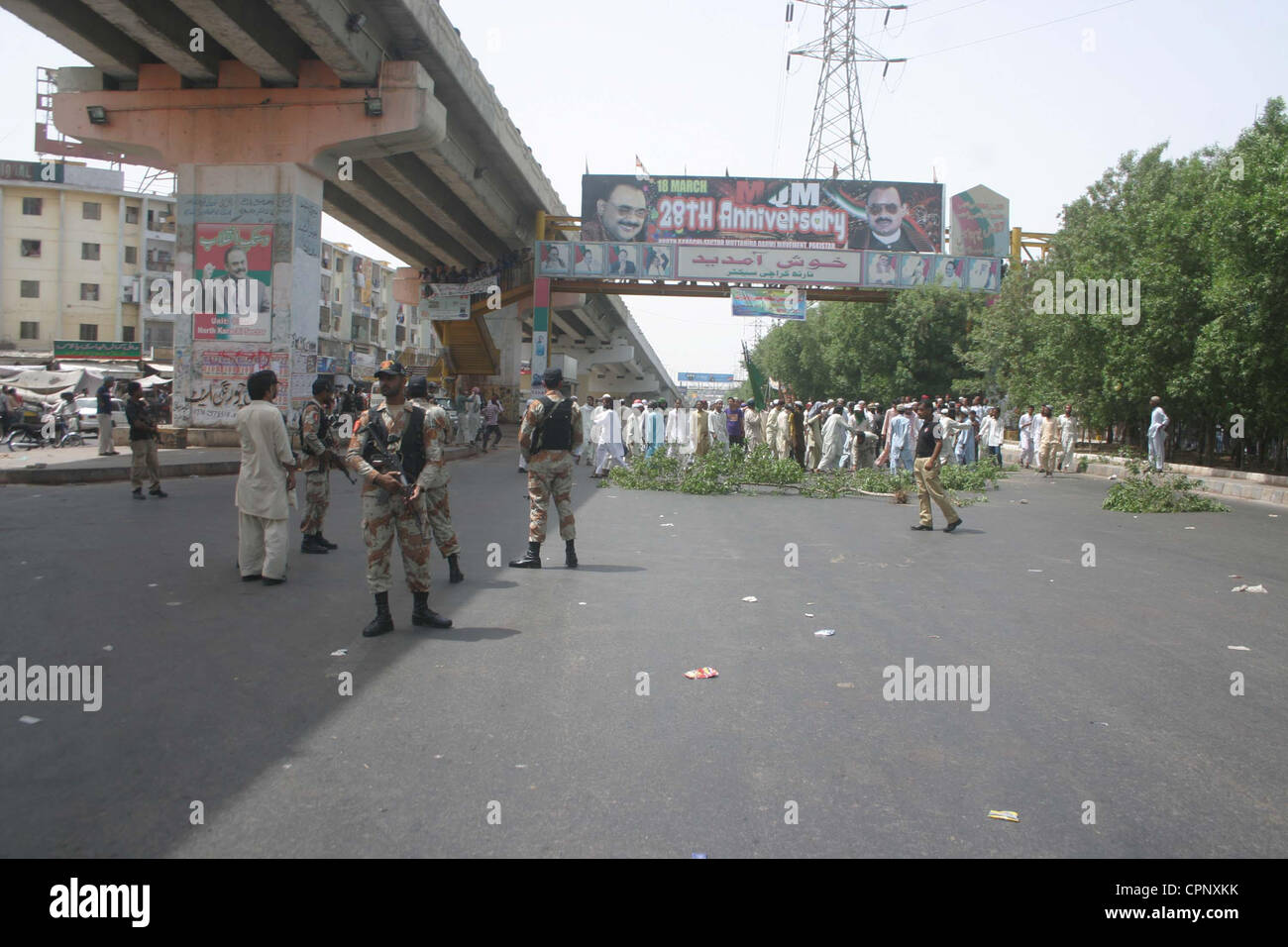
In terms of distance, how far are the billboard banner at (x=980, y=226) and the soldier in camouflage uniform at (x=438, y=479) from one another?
31.1m

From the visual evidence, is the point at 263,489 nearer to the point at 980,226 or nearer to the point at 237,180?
the point at 237,180

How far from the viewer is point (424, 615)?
6.04m

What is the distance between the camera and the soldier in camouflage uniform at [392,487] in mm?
5773

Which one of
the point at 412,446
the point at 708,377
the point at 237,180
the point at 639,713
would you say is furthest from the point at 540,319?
the point at 708,377

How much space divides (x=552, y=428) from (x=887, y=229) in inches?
1133

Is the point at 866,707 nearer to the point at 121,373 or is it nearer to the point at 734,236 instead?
the point at 734,236

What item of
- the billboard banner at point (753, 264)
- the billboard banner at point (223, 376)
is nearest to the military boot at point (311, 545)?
the billboard banner at point (223, 376)

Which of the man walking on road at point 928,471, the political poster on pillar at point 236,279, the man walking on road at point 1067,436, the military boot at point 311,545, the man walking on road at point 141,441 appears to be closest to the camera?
the military boot at point 311,545

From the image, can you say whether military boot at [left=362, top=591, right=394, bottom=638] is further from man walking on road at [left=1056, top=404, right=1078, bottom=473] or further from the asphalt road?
man walking on road at [left=1056, top=404, right=1078, bottom=473]

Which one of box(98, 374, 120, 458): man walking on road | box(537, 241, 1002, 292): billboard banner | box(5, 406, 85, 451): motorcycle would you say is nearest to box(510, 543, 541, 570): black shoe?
box(98, 374, 120, 458): man walking on road

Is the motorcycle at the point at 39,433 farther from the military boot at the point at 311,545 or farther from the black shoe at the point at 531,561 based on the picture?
the black shoe at the point at 531,561
